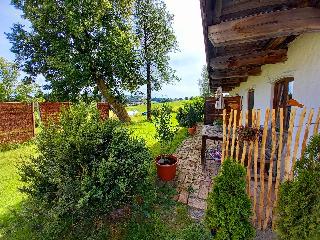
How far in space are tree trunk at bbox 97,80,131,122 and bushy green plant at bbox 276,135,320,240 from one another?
50.8ft

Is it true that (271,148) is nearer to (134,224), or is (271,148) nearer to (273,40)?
(273,40)

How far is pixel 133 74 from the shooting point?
19.7 meters

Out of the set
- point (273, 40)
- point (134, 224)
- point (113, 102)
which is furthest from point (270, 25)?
point (113, 102)

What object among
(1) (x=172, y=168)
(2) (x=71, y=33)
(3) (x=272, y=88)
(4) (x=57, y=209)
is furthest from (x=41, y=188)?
(2) (x=71, y=33)

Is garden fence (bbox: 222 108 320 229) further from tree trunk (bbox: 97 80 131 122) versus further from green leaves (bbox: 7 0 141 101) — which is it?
tree trunk (bbox: 97 80 131 122)

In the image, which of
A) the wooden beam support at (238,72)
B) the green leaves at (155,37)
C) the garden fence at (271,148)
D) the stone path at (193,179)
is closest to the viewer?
the garden fence at (271,148)

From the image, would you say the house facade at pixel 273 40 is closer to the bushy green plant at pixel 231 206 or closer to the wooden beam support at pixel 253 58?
the wooden beam support at pixel 253 58

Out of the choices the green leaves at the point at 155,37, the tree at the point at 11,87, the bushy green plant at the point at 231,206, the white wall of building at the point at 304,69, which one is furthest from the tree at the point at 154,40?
the bushy green plant at the point at 231,206

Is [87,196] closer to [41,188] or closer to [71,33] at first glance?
[41,188]

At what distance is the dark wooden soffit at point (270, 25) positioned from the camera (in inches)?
117

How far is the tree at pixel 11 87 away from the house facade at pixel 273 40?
24459 millimetres

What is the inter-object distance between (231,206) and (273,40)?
10.3 feet

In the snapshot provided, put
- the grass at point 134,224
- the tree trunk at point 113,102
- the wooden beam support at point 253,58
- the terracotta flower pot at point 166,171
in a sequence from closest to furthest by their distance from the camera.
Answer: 1. the grass at point 134,224
2. the wooden beam support at point 253,58
3. the terracotta flower pot at point 166,171
4. the tree trunk at point 113,102

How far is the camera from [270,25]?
3035 mm
